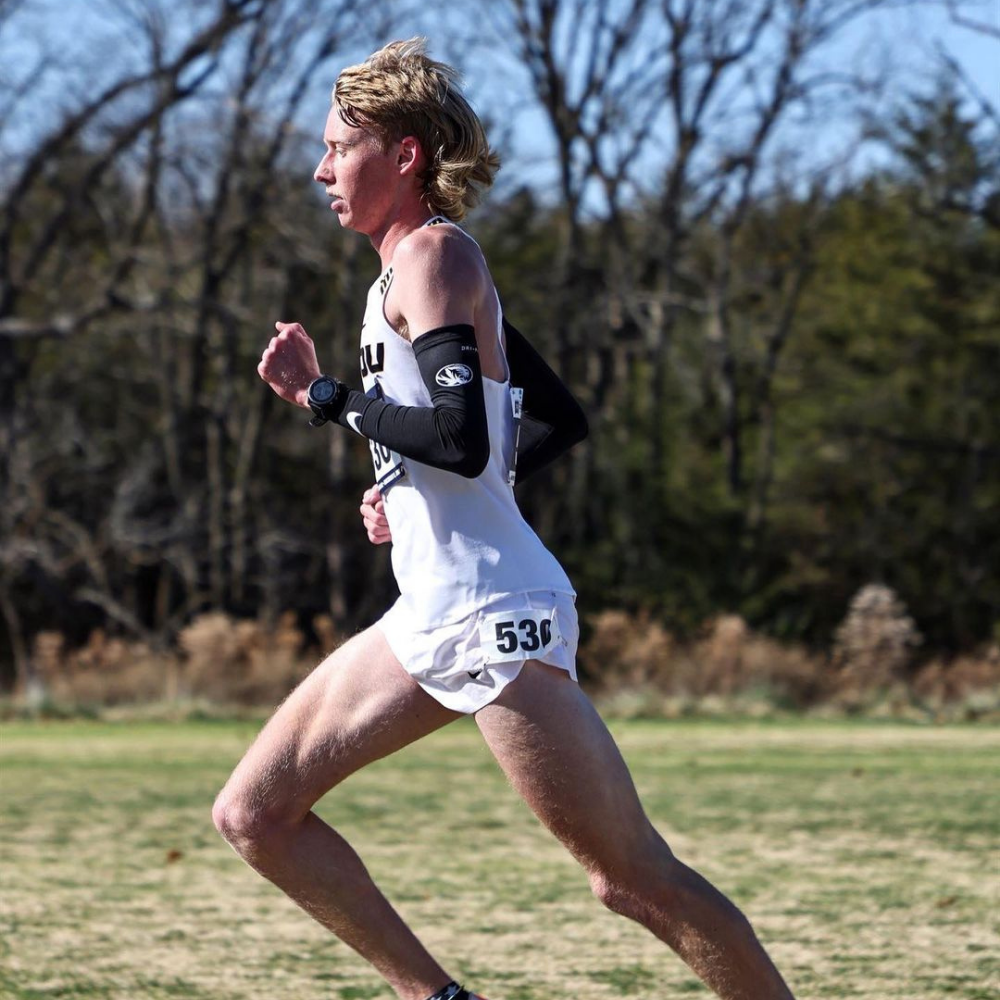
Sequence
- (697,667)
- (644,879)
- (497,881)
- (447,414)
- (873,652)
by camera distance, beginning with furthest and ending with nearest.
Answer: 1. (873,652)
2. (697,667)
3. (497,881)
4. (644,879)
5. (447,414)

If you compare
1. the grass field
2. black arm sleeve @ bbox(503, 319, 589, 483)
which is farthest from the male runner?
the grass field

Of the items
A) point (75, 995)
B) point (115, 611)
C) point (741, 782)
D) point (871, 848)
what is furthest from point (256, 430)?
point (75, 995)

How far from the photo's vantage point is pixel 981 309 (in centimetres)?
3119

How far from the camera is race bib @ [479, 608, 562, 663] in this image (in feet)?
11.8

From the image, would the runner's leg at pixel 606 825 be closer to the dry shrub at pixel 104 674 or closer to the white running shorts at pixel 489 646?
the white running shorts at pixel 489 646

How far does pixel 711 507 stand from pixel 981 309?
5.88 m

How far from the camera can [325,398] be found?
12.6 ft

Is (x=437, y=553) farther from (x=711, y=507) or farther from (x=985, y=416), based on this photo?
(x=985, y=416)

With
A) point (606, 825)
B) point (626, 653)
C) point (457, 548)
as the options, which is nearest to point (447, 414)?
point (457, 548)

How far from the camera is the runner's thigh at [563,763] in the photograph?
3590 mm

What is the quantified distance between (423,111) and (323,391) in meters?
0.59

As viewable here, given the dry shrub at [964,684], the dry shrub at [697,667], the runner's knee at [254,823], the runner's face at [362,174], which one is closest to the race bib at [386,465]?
the runner's face at [362,174]

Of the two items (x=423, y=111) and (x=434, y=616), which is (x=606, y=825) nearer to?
(x=434, y=616)

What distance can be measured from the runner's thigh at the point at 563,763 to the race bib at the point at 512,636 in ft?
0.12
